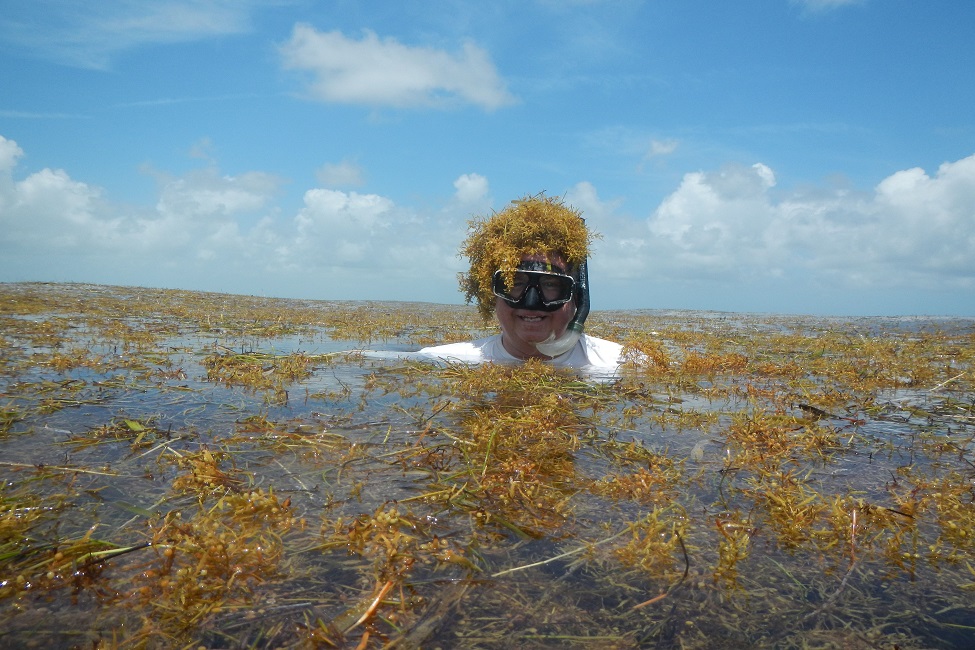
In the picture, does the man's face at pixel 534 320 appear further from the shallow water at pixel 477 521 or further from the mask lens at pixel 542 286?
the shallow water at pixel 477 521

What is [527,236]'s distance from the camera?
619 cm

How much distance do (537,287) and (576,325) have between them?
2.53ft

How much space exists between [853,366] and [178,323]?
12830 millimetres

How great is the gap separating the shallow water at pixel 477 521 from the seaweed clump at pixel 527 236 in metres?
2.19

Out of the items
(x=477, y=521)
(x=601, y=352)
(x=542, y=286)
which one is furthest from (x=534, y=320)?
(x=477, y=521)

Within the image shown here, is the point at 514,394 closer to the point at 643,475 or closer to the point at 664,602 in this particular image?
the point at 643,475

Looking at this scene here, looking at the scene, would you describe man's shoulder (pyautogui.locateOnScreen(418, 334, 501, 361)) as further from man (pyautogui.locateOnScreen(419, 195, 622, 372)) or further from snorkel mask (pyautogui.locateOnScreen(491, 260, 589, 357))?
snorkel mask (pyautogui.locateOnScreen(491, 260, 589, 357))

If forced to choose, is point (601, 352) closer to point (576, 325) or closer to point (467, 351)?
point (576, 325)

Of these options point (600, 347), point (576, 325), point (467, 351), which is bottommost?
point (467, 351)

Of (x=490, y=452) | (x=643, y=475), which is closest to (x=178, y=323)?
(x=490, y=452)

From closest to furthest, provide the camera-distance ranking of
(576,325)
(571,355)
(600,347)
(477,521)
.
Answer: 1. (477,521)
2. (576,325)
3. (571,355)
4. (600,347)

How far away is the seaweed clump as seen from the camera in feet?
20.2

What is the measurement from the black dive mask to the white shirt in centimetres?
85

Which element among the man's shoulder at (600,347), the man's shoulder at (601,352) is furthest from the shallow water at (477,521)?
the man's shoulder at (600,347)
